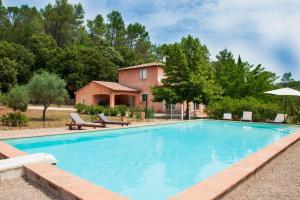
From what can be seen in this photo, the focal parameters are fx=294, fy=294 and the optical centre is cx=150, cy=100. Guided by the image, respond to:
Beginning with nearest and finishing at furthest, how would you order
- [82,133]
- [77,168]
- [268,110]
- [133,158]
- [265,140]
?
[77,168] → [133,158] → [82,133] → [265,140] → [268,110]

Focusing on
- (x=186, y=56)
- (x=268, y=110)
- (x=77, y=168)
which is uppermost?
(x=186, y=56)

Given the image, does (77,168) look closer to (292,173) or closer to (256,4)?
(292,173)

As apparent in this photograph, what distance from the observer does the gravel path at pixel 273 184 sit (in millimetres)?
5241

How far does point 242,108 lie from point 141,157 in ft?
59.1

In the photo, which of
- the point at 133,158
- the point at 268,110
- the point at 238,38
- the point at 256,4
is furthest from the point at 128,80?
the point at 133,158

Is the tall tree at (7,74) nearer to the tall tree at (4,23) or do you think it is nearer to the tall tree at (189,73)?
the tall tree at (4,23)

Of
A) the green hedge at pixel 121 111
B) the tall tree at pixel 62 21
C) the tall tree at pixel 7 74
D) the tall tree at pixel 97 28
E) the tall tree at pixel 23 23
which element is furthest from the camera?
the tall tree at pixel 97 28

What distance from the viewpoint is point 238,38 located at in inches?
1113

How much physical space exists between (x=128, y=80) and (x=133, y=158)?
29347mm

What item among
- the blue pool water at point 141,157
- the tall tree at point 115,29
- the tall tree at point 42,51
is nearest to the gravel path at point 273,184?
the blue pool water at point 141,157

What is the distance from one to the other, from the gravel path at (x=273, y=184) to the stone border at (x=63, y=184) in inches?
86.8

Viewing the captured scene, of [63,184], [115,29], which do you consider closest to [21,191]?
[63,184]

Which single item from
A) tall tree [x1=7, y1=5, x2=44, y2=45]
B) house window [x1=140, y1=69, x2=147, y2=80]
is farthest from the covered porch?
tall tree [x1=7, y1=5, x2=44, y2=45]

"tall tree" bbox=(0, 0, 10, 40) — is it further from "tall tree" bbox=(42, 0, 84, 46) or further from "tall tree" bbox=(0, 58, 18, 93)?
"tall tree" bbox=(0, 58, 18, 93)
